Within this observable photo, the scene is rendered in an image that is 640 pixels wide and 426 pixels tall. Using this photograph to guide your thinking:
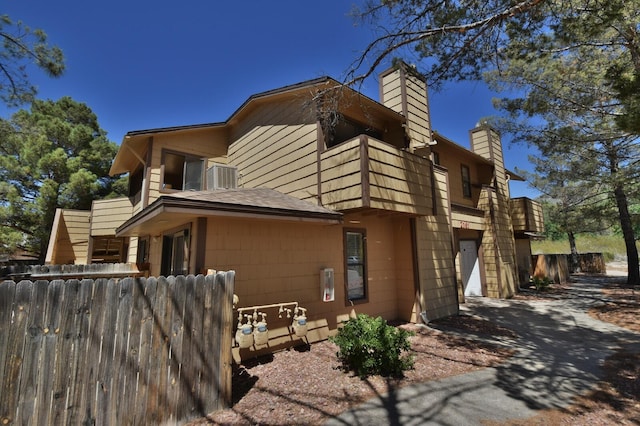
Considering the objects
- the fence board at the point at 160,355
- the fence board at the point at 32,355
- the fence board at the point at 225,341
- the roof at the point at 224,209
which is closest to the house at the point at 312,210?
the roof at the point at 224,209

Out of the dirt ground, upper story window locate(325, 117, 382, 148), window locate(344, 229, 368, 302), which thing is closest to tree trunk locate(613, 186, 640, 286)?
the dirt ground

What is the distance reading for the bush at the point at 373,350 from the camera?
4.47 meters

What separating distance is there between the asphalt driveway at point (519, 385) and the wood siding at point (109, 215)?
10.6m

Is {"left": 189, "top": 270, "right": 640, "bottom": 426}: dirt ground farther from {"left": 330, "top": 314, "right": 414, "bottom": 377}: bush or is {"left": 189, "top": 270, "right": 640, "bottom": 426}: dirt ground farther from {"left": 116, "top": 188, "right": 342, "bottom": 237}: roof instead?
{"left": 116, "top": 188, "right": 342, "bottom": 237}: roof

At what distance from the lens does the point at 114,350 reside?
2912mm

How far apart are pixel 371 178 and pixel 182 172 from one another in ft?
21.7

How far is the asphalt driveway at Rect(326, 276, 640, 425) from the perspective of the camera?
337 centimetres

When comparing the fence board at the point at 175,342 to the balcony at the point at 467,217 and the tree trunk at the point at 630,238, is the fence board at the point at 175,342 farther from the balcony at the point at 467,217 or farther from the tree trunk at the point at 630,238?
the tree trunk at the point at 630,238

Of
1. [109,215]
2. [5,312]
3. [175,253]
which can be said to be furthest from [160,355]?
[109,215]

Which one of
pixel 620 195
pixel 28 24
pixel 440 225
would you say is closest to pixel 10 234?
pixel 28 24

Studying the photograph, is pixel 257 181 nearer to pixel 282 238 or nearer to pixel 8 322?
pixel 282 238

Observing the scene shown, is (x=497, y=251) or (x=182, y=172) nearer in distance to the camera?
(x=182, y=172)

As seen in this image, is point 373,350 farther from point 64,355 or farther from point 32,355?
point 32,355

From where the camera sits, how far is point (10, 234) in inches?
535
